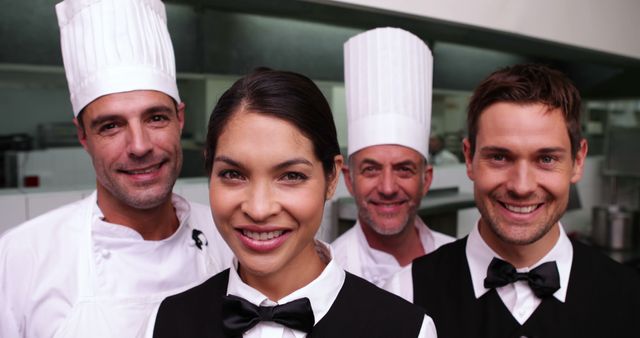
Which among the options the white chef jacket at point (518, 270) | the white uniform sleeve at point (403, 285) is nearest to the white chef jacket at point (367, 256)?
the white uniform sleeve at point (403, 285)

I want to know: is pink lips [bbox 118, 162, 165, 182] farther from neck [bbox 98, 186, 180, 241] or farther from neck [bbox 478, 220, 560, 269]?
neck [bbox 478, 220, 560, 269]

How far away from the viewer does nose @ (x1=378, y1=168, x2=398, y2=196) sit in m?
1.91

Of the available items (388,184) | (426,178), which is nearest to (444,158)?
(426,178)

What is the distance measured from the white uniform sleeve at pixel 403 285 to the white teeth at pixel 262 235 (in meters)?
0.58

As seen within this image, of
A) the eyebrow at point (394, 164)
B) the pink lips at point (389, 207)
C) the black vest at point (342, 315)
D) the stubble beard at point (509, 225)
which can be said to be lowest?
the black vest at point (342, 315)

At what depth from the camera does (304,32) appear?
3.35 meters

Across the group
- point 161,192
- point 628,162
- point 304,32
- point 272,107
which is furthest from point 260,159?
point 628,162

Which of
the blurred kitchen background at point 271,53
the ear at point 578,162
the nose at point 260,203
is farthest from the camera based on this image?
the blurred kitchen background at point 271,53

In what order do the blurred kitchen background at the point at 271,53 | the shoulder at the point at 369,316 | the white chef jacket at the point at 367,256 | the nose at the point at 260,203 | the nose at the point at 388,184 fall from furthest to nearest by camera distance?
the blurred kitchen background at the point at 271,53
the white chef jacket at the point at 367,256
the nose at the point at 388,184
the shoulder at the point at 369,316
the nose at the point at 260,203

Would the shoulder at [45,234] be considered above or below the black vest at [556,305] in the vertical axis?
above

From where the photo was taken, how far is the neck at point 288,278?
1084 millimetres

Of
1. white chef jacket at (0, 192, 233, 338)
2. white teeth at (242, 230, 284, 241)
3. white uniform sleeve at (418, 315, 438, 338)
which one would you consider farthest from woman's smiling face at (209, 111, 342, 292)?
white chef jacket at (0, 192, 233, 338)

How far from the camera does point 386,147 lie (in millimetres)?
2008

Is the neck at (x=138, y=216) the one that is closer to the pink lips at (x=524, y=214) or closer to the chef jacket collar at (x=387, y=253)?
the chef jacket collar at (x=387, y=253)
